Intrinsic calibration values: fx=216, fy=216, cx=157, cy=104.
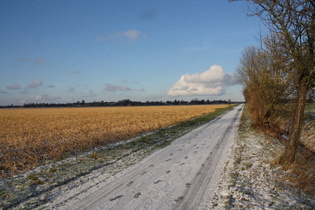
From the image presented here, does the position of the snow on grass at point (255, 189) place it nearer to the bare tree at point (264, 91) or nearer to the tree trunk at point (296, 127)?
the tree trunk at point (296, 127)

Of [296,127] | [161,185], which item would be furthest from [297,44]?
[161,185]

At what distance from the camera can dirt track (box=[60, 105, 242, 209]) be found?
195 inches

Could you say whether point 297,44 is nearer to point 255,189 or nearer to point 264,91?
point 255,189

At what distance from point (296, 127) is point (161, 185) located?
4.97m

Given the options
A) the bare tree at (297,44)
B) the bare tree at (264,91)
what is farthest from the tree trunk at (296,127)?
the bare tree at (264,91)

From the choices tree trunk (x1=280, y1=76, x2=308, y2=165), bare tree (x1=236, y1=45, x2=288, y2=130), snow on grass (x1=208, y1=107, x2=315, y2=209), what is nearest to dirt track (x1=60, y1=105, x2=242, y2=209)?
snow on grass (x1=208, y1=107, x2=315, y2=209)

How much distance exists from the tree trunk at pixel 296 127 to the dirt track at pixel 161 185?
219 cm

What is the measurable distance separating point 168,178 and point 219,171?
1802 millimetres

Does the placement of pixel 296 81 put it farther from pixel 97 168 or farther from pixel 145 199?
pixel 97 168

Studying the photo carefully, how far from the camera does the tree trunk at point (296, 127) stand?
6961mm

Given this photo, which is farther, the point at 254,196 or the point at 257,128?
the point at 257,128

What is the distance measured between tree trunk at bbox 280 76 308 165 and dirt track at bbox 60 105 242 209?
7.20 ft

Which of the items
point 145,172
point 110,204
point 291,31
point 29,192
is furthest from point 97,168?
point 291,31

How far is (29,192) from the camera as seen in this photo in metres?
5.84
